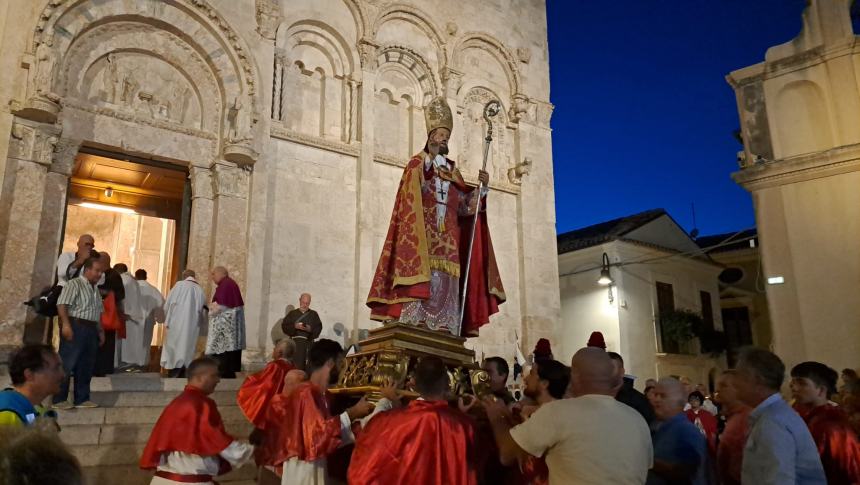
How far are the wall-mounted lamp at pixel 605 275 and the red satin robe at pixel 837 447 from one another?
49.5 feet

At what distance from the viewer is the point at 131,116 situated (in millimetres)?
9844

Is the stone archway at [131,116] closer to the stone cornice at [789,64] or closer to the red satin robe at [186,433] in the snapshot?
the red satin robe at [186,433]

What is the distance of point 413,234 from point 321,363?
175 cm

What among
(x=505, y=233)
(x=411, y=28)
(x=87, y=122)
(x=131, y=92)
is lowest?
(x=505, y=233)

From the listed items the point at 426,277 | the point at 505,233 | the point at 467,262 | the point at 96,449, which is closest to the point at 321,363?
the point at 426,277

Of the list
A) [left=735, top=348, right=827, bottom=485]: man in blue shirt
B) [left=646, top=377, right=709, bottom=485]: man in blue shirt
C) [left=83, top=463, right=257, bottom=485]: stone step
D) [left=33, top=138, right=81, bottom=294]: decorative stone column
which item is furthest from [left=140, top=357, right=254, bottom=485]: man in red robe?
[left=33, top=138, right=81, bottom=294]: decorative stone column

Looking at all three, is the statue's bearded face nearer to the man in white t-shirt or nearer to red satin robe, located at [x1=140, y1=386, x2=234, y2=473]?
red satin robe, located at [x1=140, y1=386, x2=234, y2=473]

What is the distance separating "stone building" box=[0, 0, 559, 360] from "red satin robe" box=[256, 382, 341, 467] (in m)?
5.63

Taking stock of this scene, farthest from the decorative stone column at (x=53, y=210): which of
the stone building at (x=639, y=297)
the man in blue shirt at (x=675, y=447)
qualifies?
the stone building at (x=639, y=297)

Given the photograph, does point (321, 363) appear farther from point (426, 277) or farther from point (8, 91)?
point (8, 91)

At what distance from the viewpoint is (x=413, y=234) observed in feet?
19.6

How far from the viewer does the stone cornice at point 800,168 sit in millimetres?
10914

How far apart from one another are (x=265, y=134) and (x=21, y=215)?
3833mm

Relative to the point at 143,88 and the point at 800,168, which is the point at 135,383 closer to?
the point at 143,88
